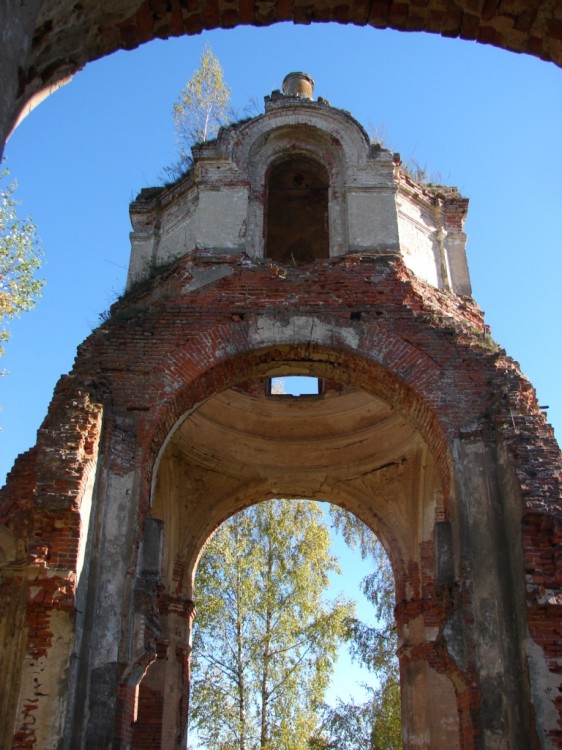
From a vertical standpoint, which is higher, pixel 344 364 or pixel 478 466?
pixel 344 364

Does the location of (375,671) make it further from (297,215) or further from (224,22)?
(224,22)

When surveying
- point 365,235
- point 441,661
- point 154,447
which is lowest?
point 441,661

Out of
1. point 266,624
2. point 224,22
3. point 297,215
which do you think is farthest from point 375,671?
point 224,22

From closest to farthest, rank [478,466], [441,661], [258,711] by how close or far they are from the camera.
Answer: [441,661] → [478,466] → [258,711]

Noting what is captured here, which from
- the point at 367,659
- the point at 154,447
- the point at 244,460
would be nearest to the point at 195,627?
the point at 367,659

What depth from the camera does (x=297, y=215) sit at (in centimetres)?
1412

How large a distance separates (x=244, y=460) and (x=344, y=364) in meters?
4.36

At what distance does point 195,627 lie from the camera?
18.7m

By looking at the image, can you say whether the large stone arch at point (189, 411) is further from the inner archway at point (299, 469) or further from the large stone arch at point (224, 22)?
the large stone arch at point (224, 22)

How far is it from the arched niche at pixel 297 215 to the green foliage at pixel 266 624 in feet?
26.6

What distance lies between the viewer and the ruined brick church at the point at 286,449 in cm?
750

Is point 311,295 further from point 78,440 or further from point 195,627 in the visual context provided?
point 195,627

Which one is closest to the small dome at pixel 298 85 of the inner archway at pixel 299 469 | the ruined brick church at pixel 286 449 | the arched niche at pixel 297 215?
the ruined brick church at pixel 286 449

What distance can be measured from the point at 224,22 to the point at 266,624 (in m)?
15.9
